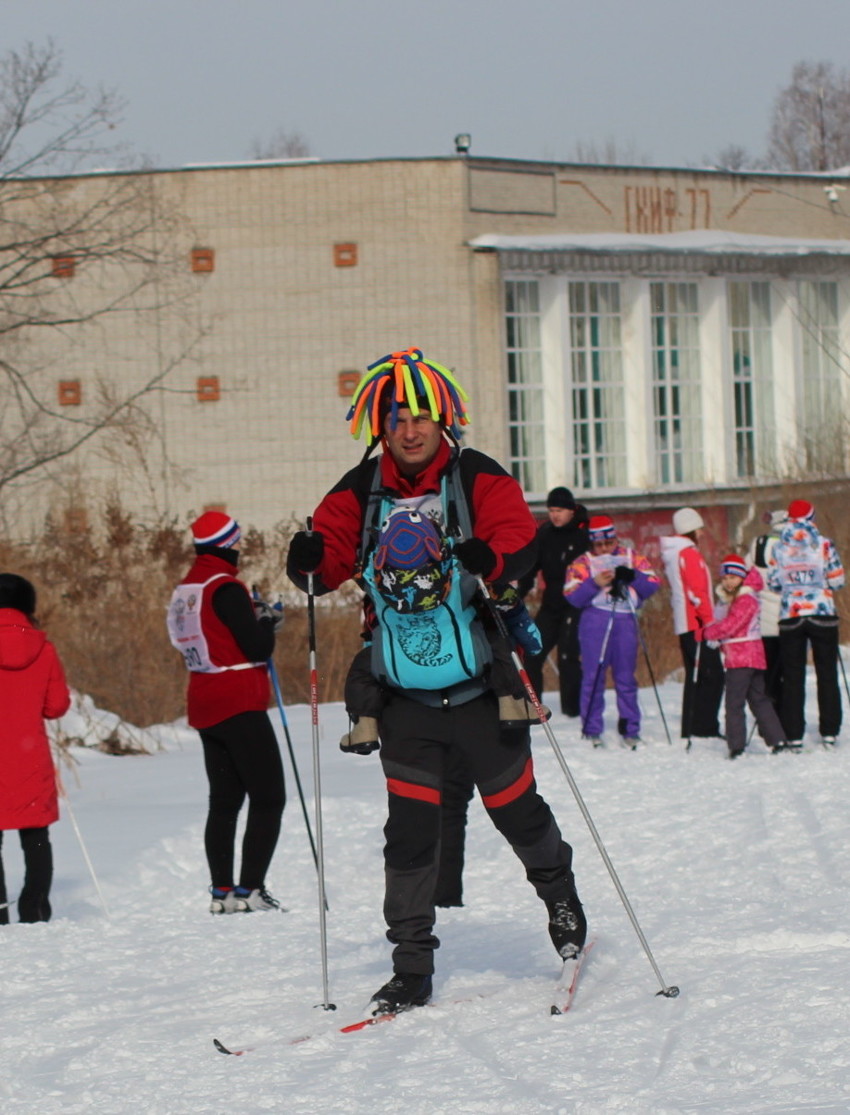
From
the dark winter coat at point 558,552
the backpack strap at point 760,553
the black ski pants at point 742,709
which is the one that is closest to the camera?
the black ski pants at point 742,709

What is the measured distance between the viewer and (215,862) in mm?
7770

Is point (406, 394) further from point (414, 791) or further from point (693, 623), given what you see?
point (693, 623)

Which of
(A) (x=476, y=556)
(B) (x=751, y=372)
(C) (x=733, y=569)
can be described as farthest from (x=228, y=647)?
(B) (x=751, y=372)

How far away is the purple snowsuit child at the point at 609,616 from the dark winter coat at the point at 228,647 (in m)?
5.52

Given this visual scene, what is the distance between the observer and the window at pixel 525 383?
110 feet

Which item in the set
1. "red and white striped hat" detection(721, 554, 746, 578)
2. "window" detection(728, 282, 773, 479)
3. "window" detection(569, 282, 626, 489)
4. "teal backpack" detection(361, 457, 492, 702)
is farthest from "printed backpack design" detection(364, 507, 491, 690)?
"window" detection(728, 282, 773, 479)

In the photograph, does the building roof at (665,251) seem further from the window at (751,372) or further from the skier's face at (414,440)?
the skier's face at (414,440)

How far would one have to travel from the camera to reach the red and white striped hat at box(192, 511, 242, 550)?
7688mm

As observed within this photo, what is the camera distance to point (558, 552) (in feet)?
47.4

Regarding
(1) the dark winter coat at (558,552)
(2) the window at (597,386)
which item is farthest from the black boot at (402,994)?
(2) the window at (597,386)

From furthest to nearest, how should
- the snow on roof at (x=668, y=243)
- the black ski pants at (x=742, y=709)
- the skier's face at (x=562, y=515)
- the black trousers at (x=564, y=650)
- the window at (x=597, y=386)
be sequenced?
the window at (x=597, y=386)
the snow on roof at (x=668, y=243)
the skier's face at (x=562, y=515)
the black trousers at (x=564, y=650)
the black ski pants at (x=742, y=709)

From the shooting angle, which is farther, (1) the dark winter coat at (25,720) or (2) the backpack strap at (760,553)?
(2) the backpack strap at (760,553)

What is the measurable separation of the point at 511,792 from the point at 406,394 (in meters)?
1.28

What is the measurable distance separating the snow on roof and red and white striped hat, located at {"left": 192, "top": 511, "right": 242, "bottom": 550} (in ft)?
83.7
